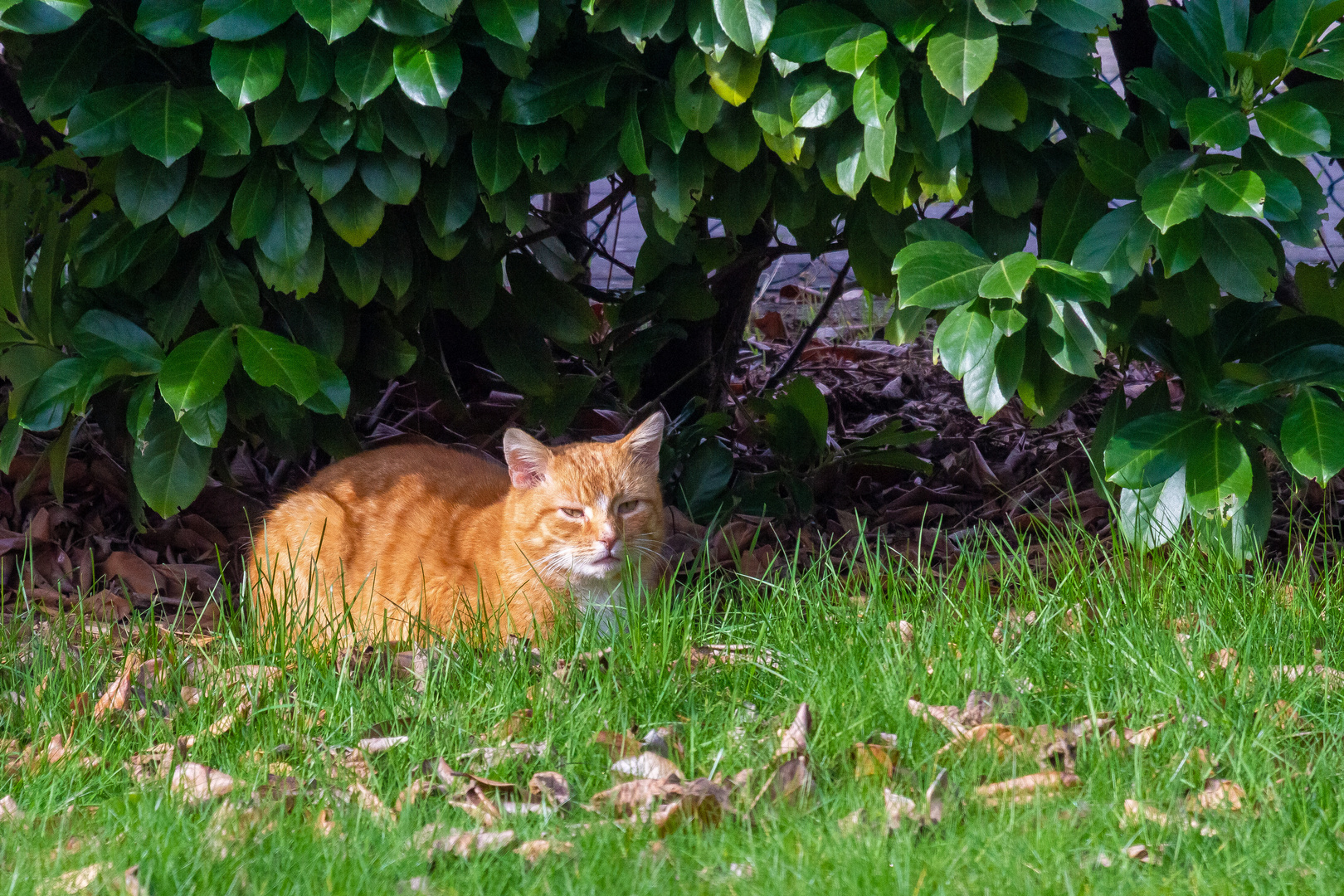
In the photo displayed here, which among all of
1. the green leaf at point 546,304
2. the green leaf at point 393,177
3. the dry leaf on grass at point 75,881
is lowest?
the dry leaf on grass at point 75,881

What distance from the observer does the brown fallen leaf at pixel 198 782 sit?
2.51 m

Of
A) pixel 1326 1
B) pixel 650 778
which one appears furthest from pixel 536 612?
pixel 1326 1

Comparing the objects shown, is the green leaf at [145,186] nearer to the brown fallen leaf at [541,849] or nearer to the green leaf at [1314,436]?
the brown fallen leaf at [541,849]

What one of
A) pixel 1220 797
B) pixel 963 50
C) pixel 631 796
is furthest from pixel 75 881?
pixel 963 50

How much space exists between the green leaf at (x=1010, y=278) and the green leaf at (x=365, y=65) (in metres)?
1.43

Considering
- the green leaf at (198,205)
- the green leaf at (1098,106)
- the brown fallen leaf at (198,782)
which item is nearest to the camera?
the brown fallen leaf at (198,782)

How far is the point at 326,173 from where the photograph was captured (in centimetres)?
320

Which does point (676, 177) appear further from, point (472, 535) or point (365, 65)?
point (472, 535)

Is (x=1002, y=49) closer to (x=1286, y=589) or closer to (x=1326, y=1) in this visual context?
(x=1326, y=1)

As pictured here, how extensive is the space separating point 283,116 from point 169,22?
31cm

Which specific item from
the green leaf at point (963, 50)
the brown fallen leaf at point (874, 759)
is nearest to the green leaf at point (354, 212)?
the green leaf at point (963, 50)

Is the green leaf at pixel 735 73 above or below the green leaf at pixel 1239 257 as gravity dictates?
above

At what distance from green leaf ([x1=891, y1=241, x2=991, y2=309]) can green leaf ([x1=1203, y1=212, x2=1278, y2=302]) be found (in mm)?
514

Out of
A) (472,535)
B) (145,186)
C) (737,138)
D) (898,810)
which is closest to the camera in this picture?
(898,810)
